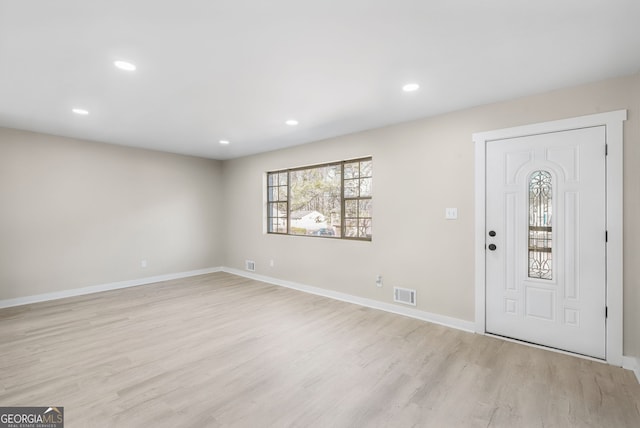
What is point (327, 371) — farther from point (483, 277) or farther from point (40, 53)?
point (40, 53)

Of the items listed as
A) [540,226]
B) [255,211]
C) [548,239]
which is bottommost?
[548,239]

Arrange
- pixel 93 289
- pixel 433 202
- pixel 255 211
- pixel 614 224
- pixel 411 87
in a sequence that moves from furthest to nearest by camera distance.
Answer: pixel 255 211
pixel 93 289
pixel 433 202
pixel 411 87
pixel 614 224

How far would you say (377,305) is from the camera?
161 inches

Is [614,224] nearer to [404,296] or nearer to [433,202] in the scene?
[433,202]

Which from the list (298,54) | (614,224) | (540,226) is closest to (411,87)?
(298,54)

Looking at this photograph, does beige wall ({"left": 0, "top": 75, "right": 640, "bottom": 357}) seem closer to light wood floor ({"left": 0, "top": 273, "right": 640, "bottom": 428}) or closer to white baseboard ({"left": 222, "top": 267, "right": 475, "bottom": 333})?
white baseboard ({"left": 222, "top": 267, "right": 475, "bottom": 333})

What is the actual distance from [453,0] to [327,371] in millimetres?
2737

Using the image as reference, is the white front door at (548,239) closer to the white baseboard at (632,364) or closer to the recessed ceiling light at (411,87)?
the white baseboard at (632,364)

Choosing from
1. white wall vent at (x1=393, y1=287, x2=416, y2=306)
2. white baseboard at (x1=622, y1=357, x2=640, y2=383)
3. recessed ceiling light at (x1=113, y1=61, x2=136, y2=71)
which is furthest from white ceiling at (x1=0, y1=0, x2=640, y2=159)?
white baseboard at (x1=622, y1=357, x2=640, y2=383)

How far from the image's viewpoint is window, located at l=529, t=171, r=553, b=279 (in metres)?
2.88

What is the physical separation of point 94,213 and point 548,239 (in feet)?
20.6

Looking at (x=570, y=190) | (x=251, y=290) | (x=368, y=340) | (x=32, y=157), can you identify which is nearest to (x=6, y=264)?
(x=32, y=157)

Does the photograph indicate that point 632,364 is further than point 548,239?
No

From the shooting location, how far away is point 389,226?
13.1 ft
